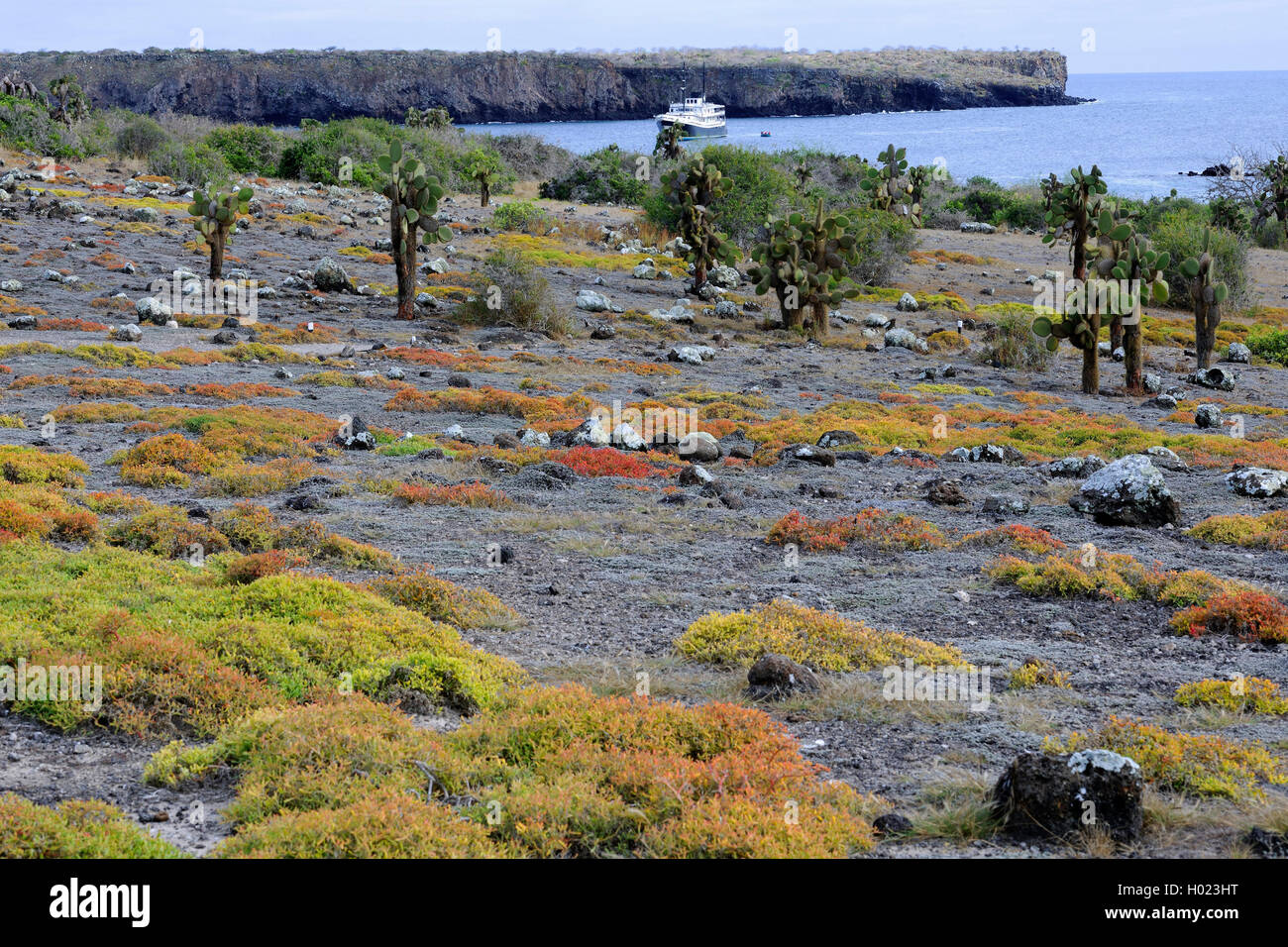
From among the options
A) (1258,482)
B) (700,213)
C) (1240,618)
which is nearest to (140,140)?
(700,213)

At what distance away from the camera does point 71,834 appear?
4855 mm

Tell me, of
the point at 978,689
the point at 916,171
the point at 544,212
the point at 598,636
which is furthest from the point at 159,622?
the point at 916,171

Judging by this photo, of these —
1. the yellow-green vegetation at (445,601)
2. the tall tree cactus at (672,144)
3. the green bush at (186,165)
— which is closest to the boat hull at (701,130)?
the tall tree cactus at (672,144)

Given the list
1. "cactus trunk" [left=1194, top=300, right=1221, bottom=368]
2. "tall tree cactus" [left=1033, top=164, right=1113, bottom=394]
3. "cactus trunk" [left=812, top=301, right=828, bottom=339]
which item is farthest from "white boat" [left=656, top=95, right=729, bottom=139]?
"cactus trunk" [left=1194, top=300, right=1221, bottom=368]

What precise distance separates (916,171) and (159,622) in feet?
157

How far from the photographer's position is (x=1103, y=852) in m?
5.01

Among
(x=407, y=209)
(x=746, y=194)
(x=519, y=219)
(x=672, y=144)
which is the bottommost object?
(x=407, y=209)

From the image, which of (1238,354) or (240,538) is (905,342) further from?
(240,538)

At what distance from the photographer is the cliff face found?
146m

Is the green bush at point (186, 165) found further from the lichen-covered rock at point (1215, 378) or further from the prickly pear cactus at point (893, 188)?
the lichen-covered rock at point (1215, 378)

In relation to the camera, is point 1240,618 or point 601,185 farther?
point 601,185

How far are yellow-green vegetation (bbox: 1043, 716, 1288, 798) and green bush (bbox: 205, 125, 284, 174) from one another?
55.8 m

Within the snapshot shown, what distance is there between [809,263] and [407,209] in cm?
1043
